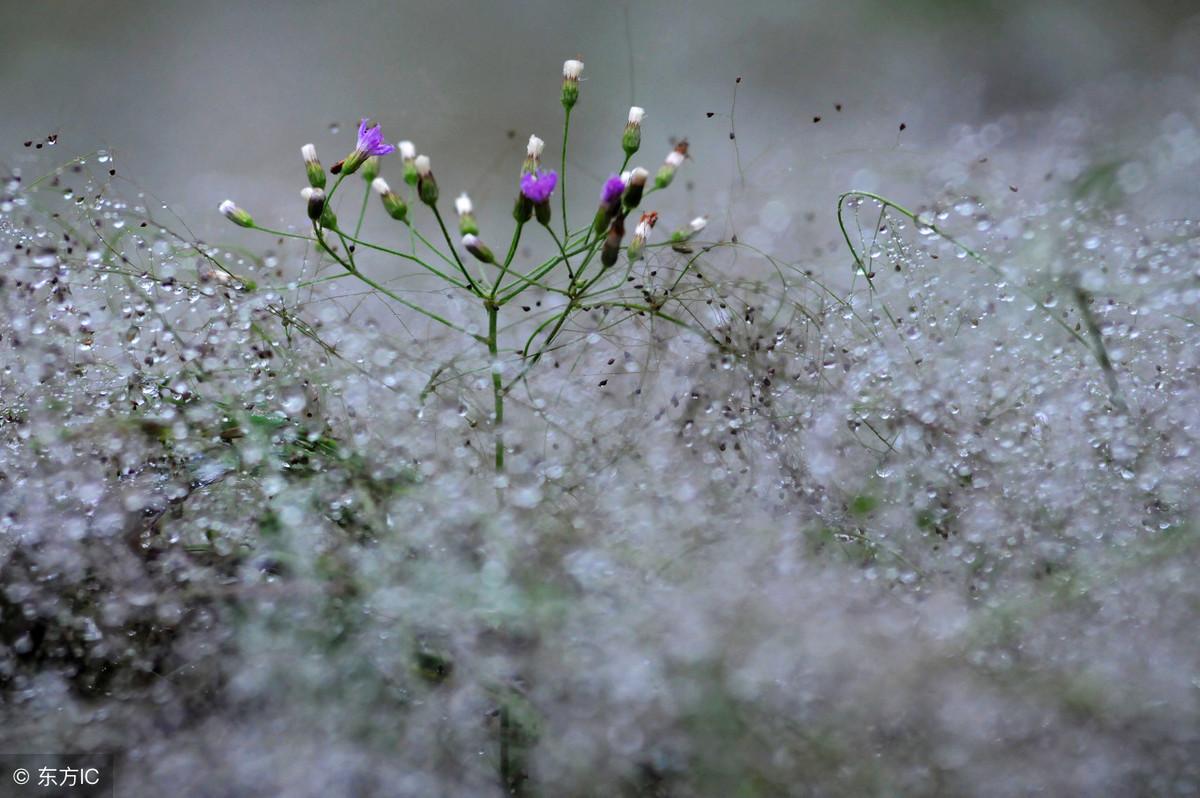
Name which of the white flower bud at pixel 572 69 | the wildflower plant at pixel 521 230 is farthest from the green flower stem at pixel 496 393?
the white flower bud at pixel 572 69

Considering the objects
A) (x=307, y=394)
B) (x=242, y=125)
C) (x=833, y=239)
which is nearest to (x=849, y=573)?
(x=307, y=394)

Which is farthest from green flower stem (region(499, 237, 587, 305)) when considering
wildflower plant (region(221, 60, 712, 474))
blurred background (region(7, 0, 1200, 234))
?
blurred background (region(7, 0, 1200, 234))

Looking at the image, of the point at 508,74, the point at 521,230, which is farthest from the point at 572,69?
the point at 508,74

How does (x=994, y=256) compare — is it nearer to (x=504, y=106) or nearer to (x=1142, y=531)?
(x=1142, y=531)

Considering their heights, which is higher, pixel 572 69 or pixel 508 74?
pixel 508 74

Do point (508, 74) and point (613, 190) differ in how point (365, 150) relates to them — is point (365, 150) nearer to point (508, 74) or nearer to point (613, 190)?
point (613, 190)

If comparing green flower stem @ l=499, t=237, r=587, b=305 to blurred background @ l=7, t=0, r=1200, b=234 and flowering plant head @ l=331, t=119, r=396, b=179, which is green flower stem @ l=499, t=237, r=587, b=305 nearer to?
flowering plant head @ l=331, t=119, r=396, b=179

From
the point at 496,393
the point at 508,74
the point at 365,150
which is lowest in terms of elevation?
the point at 496,393

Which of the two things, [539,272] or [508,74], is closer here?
[539,272]
